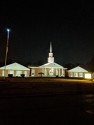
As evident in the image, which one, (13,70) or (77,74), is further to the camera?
(77,74)

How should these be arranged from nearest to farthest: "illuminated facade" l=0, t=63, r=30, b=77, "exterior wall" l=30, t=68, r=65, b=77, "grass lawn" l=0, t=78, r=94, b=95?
"grass lawn" l=0, t=78, r=94, b=95
"illuminated facade" l=0, t=63, r=30, b=77
"exterior wall" l=30, t=68, r=65, b=77

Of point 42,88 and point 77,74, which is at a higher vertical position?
point 77,74

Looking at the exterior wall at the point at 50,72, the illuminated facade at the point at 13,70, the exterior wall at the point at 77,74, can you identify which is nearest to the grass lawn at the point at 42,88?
the illuminated facade at the point at 13,70

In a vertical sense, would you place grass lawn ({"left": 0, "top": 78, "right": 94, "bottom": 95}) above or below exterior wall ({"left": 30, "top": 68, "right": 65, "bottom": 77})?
below

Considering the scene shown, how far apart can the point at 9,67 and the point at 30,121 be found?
59.1 meters

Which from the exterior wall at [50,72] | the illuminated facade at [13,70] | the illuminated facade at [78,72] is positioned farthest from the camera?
the illuminated facade at [78,72]

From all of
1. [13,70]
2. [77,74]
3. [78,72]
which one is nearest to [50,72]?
[77,74]

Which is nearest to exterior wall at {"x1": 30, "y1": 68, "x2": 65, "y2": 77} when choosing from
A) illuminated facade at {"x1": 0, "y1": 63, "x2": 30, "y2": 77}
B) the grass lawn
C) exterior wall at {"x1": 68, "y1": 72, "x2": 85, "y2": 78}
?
exterior wall at {"x1": 68, "y1": 72, "x2": 85, "y2": 78}

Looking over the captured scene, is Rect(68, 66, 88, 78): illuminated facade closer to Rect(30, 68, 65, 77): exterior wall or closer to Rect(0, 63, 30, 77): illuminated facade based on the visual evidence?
Rect(30, 68, 65, 77): exterior wall

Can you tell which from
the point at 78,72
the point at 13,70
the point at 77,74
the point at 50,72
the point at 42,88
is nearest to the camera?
the point at 42,88

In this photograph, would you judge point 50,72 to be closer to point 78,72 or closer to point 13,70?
point 78,72

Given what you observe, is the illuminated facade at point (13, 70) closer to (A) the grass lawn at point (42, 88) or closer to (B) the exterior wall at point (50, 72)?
(B) the exterior wall at point (50, 72)

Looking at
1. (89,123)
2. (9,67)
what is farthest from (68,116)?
(9,67)

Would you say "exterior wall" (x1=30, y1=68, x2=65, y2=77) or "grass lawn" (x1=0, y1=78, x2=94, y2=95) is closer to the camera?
"grass lawn" (x1=0, y1=78, x2=94, y2=95)
